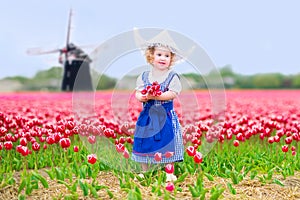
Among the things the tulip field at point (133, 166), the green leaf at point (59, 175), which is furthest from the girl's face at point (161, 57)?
the green leaf at point (59, 175)

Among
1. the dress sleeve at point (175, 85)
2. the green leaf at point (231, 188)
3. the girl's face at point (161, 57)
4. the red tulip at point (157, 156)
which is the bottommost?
the green leaf at point (231, 188)

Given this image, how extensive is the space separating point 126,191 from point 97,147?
4.49 feet

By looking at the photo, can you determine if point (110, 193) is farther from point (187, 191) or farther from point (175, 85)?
point (175, 85)

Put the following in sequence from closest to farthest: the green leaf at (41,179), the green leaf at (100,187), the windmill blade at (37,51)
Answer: the green leaf at (100,187)
the green leaf at (41,179)
the windmill blade at (37,51)

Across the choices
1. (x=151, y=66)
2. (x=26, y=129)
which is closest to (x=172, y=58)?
(x=151, y=66)

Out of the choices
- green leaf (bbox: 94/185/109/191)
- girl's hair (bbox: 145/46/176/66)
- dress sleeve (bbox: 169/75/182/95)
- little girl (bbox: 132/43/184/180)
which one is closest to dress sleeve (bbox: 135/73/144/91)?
little girl (bbox: 132/43/184/180)

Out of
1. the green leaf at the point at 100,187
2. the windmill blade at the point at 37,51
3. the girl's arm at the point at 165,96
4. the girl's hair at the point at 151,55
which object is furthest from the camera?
the windmill blade at the point at 37,51

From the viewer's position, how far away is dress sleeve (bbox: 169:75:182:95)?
4.30m

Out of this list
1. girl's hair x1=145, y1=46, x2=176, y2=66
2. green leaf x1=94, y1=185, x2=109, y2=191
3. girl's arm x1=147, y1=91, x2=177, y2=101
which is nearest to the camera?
green leaf x1=94, y1=185, x2=109, y2=191

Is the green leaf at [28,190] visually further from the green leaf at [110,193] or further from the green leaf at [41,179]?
the green leaf at [110,193]

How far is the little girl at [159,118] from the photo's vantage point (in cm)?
433

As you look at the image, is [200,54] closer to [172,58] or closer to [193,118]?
[172,58]

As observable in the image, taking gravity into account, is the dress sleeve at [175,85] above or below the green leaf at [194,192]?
above

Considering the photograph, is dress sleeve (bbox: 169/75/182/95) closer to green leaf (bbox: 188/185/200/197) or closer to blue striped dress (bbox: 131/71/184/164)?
blue striped dress (bbox: 131/71/184/164)
